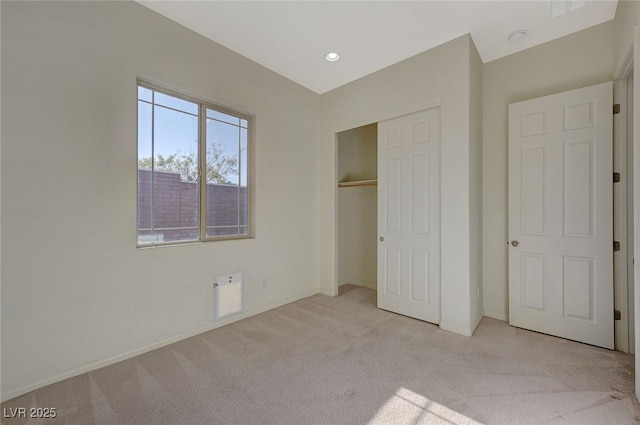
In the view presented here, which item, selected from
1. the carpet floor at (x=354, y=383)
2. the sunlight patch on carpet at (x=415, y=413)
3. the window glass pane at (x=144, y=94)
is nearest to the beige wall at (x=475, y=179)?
the carpet floor at (x=354, y=383)

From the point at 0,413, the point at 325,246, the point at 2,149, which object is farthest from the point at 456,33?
the point at 0,413

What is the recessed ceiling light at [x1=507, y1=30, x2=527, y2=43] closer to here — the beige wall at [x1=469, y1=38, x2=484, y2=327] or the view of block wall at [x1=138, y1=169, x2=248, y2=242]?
the beige wall at [x1=469, y1=38, x2=484, y2=327]

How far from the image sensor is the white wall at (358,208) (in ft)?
14.4

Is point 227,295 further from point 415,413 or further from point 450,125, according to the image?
point 450,125

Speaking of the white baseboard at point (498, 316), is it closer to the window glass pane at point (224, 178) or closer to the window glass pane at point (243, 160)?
the window glass pane at point (224, 178)

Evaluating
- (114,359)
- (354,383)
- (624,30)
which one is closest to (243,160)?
(114,359)

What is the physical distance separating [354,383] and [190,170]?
246cm

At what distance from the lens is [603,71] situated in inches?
99.3

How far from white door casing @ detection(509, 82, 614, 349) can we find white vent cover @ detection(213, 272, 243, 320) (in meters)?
3.03

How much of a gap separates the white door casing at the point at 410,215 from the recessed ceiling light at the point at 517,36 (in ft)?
3.09

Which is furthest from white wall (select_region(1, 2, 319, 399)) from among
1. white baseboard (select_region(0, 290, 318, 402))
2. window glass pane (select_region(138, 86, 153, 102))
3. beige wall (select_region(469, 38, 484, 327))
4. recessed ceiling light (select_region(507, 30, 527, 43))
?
recessed ceiling light (select_region(507, 30, 527, 43))

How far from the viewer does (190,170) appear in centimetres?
277

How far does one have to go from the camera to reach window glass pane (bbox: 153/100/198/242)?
255 cm

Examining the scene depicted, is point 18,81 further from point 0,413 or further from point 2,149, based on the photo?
point 0,413
